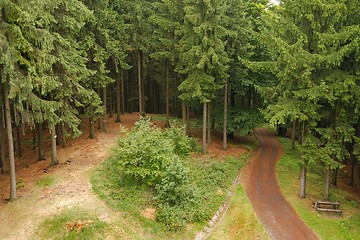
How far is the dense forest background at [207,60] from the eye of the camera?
14922 millimetres

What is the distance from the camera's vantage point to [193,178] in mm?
18578

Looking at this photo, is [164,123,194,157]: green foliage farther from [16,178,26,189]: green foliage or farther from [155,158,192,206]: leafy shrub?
[16,178,26,189]: green foliage

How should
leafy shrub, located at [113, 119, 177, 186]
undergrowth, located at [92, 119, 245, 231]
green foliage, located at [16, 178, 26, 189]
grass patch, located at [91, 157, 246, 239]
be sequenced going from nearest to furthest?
grass patch, located at [91, 157, 246, 239] < undergrowth, located at [92, 119, 245, 231] < leafy shrub, located at [113, 119, 177, 186] < green foliage, located at [16, 178, 26, 189]

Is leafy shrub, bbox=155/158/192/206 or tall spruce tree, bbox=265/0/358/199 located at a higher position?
tall spruce tree, bbox=265/0/358/199

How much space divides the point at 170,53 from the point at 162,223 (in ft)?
48.4

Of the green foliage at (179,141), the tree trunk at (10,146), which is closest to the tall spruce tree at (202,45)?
the green foliage at (179,141)

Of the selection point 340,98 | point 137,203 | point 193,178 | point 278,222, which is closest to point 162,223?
point 137,203

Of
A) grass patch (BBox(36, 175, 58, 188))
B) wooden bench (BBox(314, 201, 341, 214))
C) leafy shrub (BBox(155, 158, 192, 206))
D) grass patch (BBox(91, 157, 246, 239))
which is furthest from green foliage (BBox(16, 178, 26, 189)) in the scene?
wooden bench (BBox(314, 201, 341, 214))

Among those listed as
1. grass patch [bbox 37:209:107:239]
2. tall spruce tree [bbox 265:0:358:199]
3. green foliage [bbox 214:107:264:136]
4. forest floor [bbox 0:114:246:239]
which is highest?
tall spruce tree [bbox 265:0:358:199]

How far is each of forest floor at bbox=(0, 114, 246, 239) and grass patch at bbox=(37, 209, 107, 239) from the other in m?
0.35

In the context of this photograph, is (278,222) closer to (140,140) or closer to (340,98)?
(340,98)

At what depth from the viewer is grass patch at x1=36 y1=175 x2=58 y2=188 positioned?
16641 mm

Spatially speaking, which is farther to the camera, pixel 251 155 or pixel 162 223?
pixel 251 155

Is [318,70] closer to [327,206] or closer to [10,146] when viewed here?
[327,206]
